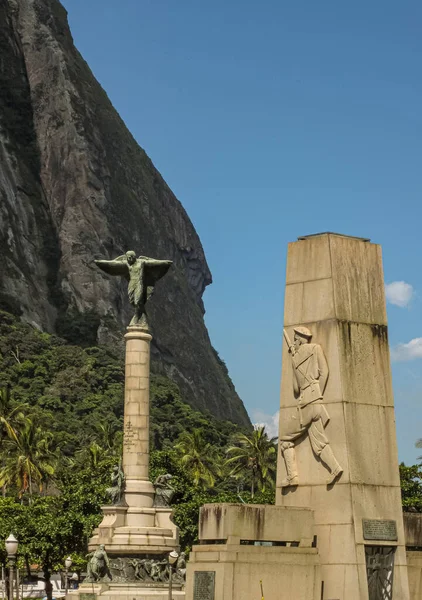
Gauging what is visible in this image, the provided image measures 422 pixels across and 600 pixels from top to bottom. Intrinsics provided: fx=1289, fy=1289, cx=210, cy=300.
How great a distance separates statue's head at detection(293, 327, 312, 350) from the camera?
22422 millimetres

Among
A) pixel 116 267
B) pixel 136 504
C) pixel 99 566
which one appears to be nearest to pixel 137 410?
pixel 136 504

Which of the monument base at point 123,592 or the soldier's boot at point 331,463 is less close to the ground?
the soldier's boot at point 331,463

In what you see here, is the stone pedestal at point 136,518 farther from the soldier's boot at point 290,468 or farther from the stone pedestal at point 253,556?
the stone pedestal at point 253,556

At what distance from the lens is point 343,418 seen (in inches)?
846

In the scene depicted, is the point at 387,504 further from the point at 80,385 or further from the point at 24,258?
the point at 24,258

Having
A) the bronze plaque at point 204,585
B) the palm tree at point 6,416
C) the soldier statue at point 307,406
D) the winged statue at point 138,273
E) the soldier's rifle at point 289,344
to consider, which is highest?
the palm tree at point 6,416

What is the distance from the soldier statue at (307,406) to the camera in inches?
858

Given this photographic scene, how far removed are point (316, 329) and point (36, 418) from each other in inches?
3359

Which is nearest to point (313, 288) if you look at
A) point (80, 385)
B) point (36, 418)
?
point (36, 418)

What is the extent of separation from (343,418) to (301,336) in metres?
1.78

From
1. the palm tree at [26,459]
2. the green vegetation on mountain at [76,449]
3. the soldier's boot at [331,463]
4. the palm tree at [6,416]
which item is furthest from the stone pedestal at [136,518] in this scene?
the palm tree at [6,416]

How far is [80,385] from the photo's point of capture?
154 metres

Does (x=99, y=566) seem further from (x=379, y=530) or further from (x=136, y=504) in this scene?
(x=379, y=530)

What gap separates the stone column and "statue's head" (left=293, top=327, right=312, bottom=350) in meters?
26.0
